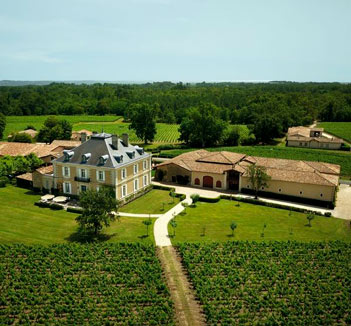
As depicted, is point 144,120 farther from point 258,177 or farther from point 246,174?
point 258,177

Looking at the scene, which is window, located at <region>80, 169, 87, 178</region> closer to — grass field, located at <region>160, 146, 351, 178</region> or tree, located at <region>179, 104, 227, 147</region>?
grass field, located at <region>160, 146, 351, 178</region>

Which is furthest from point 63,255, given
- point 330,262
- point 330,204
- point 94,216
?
point 330,204

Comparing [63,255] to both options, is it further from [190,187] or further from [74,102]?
[74,102]

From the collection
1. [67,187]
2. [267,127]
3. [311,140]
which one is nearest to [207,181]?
[67,187]

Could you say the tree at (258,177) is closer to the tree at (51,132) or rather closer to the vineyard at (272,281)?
the vineyard at (272,281)

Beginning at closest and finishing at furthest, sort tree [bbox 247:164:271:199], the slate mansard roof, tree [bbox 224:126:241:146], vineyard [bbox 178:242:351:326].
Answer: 1. vineyard [bbox 178:242:351:326]
2. the slate mansard roof
3. tree [bbox 247:164:271:199]
4. tree [bbox 224:126:241:146]

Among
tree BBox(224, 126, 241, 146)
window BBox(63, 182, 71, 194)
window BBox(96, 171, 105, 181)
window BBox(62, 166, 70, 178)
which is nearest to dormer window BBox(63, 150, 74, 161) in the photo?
window BBox(62, 166, 70, 178)
